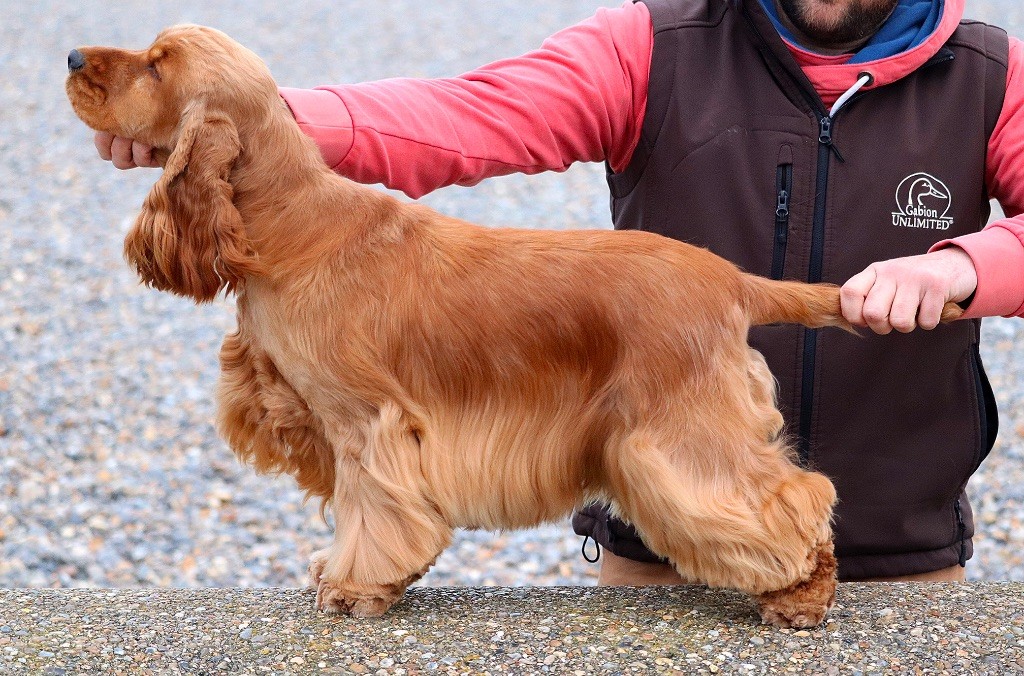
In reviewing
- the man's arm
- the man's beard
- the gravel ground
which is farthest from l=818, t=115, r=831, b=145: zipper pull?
the gravel ground

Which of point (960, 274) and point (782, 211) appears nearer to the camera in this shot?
point (960, 274)

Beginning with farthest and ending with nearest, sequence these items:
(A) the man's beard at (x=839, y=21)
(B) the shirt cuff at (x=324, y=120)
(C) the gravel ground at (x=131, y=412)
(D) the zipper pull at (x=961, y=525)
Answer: (C) the gravel ground at (x=131, y=412), (D) the zipper pull at (x=961, y=525), (A) the man's beard at (x=839, y=21), (B) the shirt cuff at (x=324, y=120)

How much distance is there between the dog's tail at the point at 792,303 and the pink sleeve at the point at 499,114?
32.2 inches

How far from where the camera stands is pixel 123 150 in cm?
299

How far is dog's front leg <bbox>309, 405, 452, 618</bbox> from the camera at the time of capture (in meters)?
2.93

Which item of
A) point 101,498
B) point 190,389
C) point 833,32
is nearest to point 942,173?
point 833,32

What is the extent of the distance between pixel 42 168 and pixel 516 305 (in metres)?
12.0

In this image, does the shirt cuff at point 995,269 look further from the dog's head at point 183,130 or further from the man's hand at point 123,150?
the man's hand at point 123,150

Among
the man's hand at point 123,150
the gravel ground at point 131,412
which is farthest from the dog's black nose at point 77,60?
the gravel ground at point 131,412

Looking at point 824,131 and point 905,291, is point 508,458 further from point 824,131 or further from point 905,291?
point 824,131

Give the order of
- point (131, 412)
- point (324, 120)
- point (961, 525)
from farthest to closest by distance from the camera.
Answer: point (131, 412)
point (961, 525)
point (324, 120)

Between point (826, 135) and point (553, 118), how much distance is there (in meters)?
0.80

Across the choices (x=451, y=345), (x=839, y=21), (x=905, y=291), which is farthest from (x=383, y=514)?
(x=839, y=21)

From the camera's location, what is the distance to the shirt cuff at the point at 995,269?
300 centimetres
